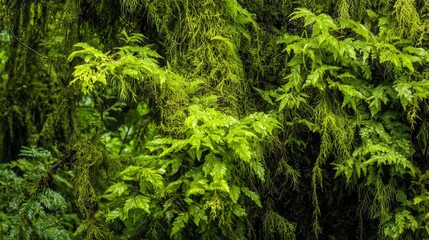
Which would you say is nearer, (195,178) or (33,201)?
(195,178)

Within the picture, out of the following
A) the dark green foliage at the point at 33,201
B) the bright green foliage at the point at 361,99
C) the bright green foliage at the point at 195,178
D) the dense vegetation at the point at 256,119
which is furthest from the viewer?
the dark green foliage at the point at 33,201

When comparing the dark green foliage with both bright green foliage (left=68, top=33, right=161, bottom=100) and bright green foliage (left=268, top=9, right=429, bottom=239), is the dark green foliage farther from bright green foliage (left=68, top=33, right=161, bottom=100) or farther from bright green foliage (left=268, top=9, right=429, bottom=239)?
bright green foliage (left=268, top=9, right=429, bottom=239)

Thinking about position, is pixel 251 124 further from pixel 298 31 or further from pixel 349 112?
pixel 298 31

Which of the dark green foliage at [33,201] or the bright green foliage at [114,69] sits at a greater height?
the bright green foliage at [114,69]

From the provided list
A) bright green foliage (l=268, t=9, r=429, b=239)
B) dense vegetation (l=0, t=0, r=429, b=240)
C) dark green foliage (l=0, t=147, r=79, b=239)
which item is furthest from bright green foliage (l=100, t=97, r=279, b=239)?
dark green foliage (l=0, t=147, r=79, b=239)

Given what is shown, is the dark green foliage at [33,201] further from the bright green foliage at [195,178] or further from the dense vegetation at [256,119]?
the bright green foliage at [195,178]

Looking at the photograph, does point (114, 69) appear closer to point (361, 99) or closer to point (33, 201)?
point (33, 201)

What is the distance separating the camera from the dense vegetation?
297 cm

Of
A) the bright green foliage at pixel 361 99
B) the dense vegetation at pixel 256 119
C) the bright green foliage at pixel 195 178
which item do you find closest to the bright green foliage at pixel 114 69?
the dense vegetation at pixel 256 119

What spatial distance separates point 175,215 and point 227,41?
120 centimetres

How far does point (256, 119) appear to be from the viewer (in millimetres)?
3092

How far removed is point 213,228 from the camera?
302cm

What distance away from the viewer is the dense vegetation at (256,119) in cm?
297

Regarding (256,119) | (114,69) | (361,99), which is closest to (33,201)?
(114,69)
